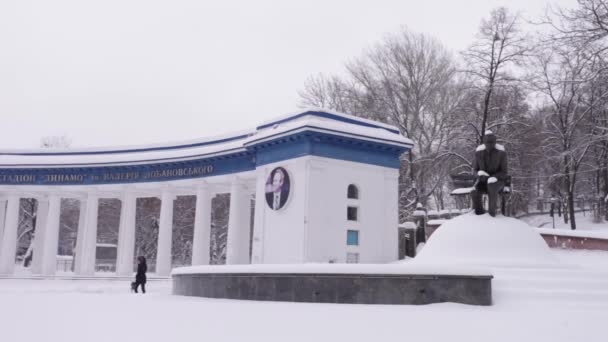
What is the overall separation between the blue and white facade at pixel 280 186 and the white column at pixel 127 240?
67mm

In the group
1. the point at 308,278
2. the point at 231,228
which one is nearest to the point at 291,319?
the point at 308,278

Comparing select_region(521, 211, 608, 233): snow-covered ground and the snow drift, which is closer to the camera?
the snow drift

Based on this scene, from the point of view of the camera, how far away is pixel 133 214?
3831 cm

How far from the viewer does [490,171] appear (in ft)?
62.3

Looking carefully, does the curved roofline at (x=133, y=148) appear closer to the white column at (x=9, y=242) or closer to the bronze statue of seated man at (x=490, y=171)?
the white column at (x=9, y=242)

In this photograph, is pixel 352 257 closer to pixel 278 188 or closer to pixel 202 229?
pixel 278 188

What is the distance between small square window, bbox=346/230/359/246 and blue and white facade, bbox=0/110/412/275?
0.05m

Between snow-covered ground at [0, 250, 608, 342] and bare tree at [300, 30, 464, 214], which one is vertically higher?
bare tree at [300, 30, 464, 214]

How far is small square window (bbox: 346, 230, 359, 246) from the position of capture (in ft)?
87.1

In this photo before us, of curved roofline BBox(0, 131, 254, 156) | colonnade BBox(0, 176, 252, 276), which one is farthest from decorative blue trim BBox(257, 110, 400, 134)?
colonnade BBox(0, 176, 252, 276)

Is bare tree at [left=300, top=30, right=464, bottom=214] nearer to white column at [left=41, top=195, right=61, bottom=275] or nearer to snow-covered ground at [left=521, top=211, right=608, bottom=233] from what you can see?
snow-covered ground at [left=521, top=211, right=608, bottom=233]

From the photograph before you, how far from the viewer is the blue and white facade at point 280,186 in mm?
25781

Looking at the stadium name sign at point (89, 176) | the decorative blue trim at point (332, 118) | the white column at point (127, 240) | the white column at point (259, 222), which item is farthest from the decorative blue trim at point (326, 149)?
the white column at point (127, 240)

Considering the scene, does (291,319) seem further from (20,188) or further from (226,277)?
(20,188)
